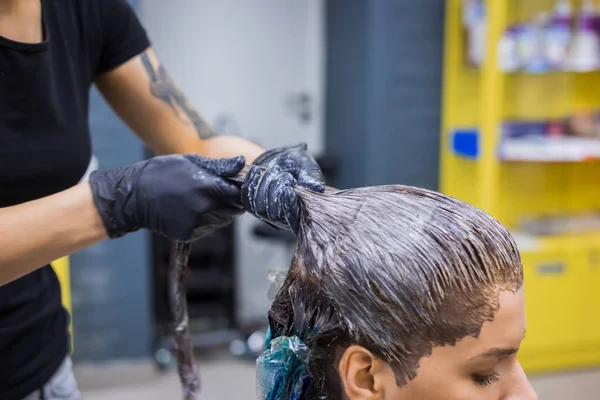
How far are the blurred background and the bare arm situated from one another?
1667mm

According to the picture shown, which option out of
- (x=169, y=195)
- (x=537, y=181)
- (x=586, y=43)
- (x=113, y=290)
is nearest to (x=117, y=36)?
(x=169, y=195)

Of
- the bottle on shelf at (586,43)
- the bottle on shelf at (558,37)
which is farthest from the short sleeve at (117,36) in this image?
the bottle on shelf at (586,43)

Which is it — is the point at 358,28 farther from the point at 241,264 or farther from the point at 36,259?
the point at 36,259

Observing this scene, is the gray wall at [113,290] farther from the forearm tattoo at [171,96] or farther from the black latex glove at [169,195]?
the black latex glove at [169,195]

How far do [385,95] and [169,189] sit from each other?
A: 2398 millimetres

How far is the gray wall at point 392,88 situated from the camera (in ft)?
10.4

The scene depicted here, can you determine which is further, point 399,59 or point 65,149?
point 399,59

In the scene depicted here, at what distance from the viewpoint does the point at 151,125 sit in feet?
→ 4.14

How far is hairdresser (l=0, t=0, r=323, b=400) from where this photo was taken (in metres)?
0.92

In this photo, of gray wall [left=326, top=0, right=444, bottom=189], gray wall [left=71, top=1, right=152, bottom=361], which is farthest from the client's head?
gray wall [left=326, top=0, right=444, bottom=189]

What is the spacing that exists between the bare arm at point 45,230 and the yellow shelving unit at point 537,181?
217 cm

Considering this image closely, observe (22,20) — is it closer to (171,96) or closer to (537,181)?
(171,96)

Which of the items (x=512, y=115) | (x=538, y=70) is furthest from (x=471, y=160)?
(x=538, y=70)

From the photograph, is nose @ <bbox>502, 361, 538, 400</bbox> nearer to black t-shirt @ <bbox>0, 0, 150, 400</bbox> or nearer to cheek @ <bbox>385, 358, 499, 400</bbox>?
cheek @ <bbox>385, 358, 499, 400</bbox>
